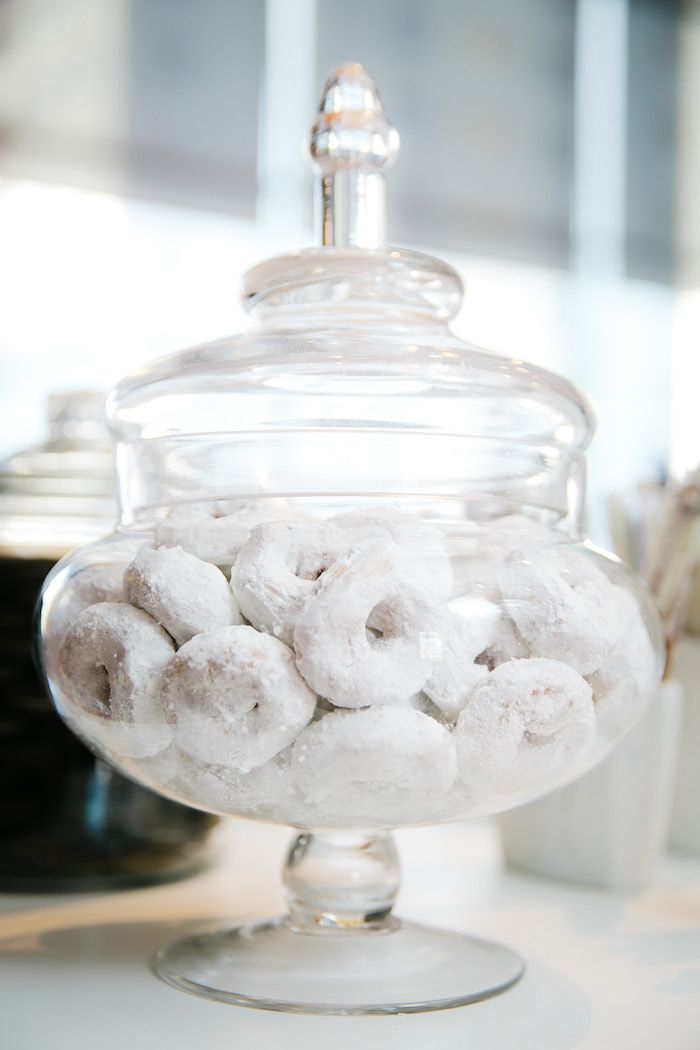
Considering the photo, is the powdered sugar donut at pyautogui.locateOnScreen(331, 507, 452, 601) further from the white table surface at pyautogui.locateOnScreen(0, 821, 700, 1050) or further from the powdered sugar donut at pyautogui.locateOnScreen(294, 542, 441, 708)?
the white table surface at pyautogui.locateOnScreen(0, 821, 700, 1050)

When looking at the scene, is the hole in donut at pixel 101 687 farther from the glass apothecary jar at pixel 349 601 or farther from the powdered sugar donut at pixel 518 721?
the powdered sugar donut at pixel 518 721

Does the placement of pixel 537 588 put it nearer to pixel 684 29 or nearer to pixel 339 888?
pixel 339 888

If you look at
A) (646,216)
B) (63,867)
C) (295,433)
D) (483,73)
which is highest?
(483,73)

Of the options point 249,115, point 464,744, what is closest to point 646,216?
point 249,115

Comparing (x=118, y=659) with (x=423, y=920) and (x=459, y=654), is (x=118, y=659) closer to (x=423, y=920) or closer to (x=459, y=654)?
(x=459, y=654)

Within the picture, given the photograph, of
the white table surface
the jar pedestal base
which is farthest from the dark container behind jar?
the jar pedestal base

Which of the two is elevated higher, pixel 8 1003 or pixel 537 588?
pixel 537 588

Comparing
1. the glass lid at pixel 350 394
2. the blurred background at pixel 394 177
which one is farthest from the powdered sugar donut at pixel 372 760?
the blurred background at pixel 394 177
